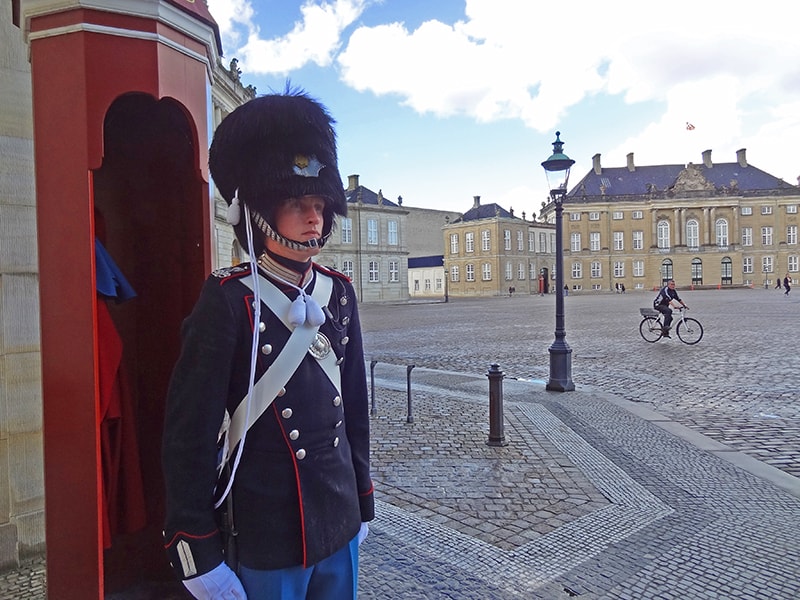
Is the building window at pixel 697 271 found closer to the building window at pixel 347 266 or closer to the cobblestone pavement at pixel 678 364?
the building window at pixel 347 266

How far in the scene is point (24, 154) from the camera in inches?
136

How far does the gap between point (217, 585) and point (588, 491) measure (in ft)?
12.6

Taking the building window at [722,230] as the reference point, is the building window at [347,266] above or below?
below

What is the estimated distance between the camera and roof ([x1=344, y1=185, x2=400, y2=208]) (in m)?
52.8

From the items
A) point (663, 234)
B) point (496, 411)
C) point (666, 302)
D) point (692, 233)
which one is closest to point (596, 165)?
point (663, 234)

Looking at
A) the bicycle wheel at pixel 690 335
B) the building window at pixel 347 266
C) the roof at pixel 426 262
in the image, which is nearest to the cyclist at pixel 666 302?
the bicycle wheel at pixel 690 335

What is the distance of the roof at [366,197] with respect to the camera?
52847mm

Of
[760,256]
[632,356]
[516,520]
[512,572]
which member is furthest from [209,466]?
[760,256]

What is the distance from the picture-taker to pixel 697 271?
73688 mm

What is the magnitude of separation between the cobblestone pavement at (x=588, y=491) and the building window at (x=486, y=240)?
2237 inches

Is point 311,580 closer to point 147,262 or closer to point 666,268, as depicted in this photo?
point 147,262

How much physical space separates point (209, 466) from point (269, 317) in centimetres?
49

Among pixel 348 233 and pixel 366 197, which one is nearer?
pixel 348 233

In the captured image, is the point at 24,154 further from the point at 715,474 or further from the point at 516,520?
the point at 715,474
